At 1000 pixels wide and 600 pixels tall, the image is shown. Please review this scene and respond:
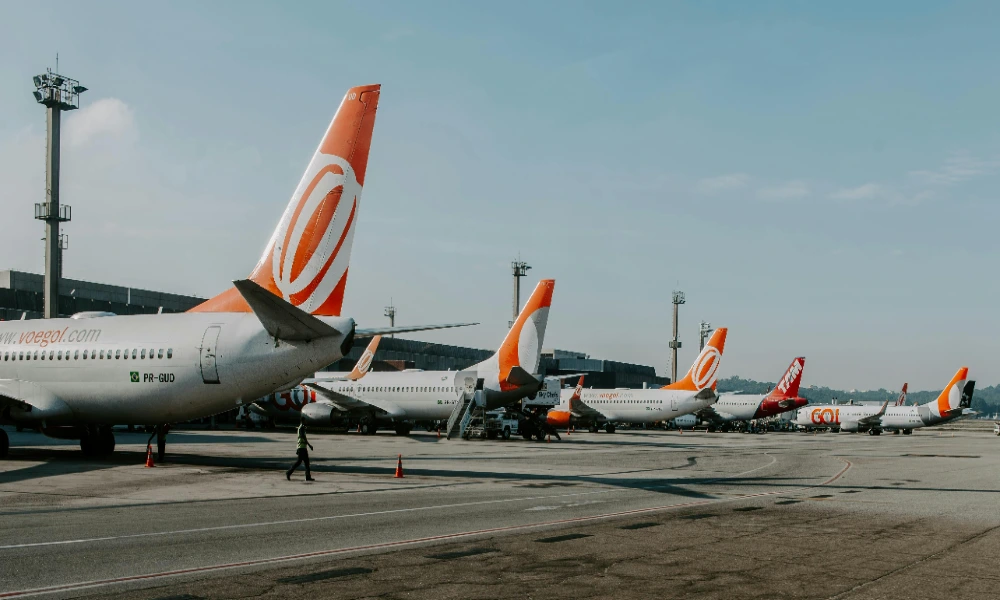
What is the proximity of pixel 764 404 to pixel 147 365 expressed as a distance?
7238cm

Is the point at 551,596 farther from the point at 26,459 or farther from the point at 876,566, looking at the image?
the point at 26,459

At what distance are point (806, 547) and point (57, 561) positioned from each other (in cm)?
1033

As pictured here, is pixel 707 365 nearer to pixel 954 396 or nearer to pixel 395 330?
pixel 954 396

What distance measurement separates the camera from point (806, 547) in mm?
13008

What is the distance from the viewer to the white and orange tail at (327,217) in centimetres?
2444

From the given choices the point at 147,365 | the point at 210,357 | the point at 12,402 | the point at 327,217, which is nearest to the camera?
the point at 210,357

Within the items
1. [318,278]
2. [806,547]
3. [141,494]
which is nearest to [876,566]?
[806,547]

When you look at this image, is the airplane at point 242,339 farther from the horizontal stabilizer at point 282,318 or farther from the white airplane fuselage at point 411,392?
the white airplane fuselage at point 411,392

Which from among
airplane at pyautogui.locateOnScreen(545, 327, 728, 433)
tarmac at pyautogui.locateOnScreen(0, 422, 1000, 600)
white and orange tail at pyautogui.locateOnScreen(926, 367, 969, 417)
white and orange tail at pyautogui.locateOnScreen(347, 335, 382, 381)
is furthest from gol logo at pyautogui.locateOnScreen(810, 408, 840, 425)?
tarmac at pyautogui.locateOnScreen(0, 422, 1000, 600)

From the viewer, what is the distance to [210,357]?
24.1 meters

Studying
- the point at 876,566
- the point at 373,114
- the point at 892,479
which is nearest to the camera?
→ the point at 876,566

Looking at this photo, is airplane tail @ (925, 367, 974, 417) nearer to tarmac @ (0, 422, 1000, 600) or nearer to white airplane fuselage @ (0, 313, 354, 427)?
tarmac @ (0, 422, 1000, 600)

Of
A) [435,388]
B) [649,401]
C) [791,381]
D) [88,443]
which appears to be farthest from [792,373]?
[88,443]

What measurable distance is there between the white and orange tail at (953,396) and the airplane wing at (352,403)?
6787 cm
